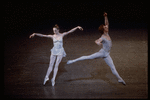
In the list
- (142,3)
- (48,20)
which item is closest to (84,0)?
(48,20)

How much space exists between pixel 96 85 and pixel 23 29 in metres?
5.97

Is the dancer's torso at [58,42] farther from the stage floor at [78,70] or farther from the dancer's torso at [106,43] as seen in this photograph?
the dancer's torso at [106,43]

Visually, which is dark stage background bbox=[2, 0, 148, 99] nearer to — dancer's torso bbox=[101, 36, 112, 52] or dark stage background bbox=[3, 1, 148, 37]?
dark stage background bbox=[3, 1, 148, 37]

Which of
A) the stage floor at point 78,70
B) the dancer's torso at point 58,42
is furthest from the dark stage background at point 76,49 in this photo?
the dancer's torso at point 58,42

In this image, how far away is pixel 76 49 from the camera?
20.9ft

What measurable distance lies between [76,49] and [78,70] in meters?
1.49

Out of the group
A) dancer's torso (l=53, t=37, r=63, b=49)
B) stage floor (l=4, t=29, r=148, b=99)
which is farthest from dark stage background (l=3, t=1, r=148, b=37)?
dancer's torso (l=53, t=37, r=63, b=49)

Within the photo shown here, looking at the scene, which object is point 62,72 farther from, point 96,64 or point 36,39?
point 36,39

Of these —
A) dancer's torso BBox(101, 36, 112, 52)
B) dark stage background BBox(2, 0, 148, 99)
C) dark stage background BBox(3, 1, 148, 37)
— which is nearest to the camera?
dancer's torso BBox(101, 36, 112, 52)

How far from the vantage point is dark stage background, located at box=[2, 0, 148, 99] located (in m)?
4.10

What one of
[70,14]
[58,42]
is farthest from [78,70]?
[70,14]

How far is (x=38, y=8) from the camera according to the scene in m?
10.5

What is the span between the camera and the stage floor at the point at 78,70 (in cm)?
398

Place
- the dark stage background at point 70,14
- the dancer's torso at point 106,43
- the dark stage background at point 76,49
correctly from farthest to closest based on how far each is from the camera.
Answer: the dark stage background at point 70,14 < the dark stage background at point 76,49 < the dancer's torso at point 106,43
